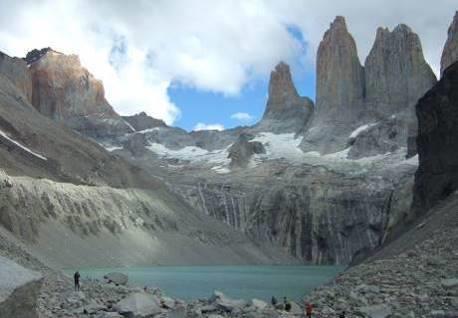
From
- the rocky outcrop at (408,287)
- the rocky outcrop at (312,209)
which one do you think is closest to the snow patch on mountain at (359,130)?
the rocky outcrop at (312,209)

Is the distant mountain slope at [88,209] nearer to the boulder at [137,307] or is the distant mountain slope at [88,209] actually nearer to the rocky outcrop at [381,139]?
the rocky outcrop at [381,139]

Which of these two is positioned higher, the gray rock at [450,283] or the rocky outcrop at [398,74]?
the rocky outcrop at [398,74]

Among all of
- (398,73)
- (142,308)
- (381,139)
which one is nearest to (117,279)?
(142,308)

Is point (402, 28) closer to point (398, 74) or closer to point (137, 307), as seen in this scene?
point (398, 74)

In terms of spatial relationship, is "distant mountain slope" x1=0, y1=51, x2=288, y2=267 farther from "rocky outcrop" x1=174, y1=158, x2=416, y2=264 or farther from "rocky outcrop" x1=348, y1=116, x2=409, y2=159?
Result: "rocky outcrop" x1=348, y1=116, x2=409, y2=159

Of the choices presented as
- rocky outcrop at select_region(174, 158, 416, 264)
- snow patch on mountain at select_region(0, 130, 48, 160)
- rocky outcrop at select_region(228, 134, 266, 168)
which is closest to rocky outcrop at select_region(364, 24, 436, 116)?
rocky outcrop at select_region(228, 134, 266, 168)

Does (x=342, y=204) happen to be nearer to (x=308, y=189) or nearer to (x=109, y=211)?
(x=308, y=189)
